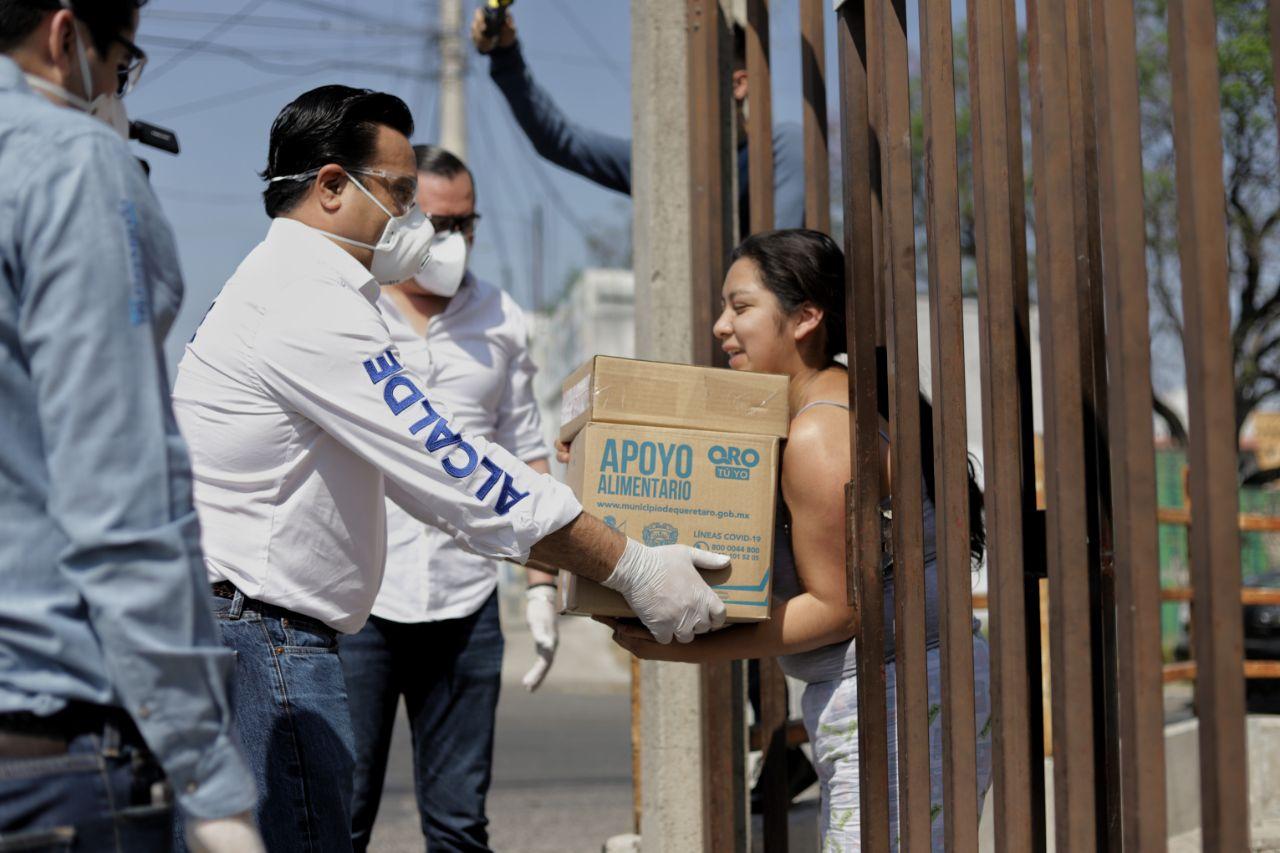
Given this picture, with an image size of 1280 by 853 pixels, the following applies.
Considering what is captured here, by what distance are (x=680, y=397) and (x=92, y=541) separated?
1452 mm

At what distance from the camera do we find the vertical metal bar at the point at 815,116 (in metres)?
3.42

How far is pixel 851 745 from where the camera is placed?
2959 mm

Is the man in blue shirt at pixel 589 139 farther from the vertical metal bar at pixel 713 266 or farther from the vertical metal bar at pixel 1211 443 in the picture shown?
the vertical metal bar at pixel 1211 443

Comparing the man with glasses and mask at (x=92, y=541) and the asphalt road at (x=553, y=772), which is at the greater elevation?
the man with glasses and mask at (x=92, y=541)

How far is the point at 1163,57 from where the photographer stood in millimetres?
15312

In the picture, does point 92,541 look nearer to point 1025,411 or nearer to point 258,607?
point 258,607

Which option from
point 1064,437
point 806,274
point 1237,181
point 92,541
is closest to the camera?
point 92,541

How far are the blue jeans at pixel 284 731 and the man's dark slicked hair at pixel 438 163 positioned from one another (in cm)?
189

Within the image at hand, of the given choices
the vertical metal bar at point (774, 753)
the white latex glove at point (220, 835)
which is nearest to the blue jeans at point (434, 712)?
the vertical metal bar at point (774, 753)

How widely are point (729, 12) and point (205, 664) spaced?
2960 mm

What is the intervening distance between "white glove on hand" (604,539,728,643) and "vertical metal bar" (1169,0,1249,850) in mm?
1038

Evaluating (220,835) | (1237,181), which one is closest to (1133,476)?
(220,835)

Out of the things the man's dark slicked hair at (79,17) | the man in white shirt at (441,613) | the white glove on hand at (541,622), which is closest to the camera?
the man's dark slicked hair at (79,17)

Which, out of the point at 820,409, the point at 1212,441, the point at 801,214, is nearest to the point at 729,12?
the point at 801,214
